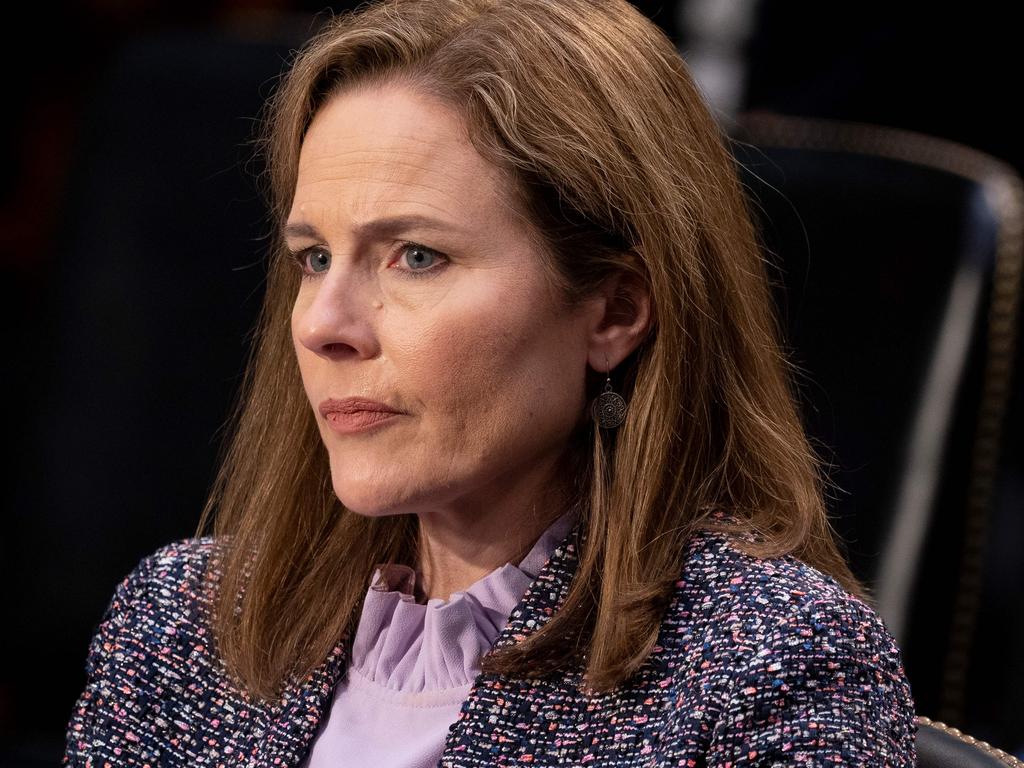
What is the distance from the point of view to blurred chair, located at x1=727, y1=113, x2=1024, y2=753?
2.11 meters

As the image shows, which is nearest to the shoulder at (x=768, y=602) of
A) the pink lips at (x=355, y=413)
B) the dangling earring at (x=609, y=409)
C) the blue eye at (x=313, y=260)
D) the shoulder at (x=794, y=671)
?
the shoulder at (x=794, y=671)

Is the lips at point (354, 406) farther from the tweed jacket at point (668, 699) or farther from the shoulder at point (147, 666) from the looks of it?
the shoulder at point (147, 666)

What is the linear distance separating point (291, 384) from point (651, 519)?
0.38 metres

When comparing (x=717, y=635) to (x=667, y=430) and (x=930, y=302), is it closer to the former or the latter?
(x=667, y=430)

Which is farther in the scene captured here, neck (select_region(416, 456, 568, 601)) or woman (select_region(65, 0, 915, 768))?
neck (select_region(416, 456, 568, 601))

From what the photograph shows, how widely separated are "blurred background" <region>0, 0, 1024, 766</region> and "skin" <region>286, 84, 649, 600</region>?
565 millimetres

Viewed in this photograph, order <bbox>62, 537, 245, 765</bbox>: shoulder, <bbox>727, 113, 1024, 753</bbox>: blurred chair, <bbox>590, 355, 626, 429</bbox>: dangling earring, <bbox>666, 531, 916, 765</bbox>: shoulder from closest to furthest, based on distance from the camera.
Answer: <bbox>666, 531, 916, 765</bbox>: shoulder < <bbox>590, 355, 626, 429</bbox>: dangling earring < <bbox>62, 537, 245, 765</bbox>: shoulder < <bbox>727, 113, 1024, 753</bbox>: blurred chair

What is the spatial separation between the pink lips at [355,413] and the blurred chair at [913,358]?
89 cm

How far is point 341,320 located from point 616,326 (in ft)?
0.75

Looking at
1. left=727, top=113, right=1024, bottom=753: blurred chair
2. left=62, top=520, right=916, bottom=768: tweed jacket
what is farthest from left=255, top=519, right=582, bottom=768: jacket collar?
left=727, top=113, right=1024, bottom=753: blurred chair

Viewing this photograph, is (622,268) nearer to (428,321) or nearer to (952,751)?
(428,321)

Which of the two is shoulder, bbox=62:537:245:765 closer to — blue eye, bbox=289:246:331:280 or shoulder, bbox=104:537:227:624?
shoulder, bbox=104:537:227:624

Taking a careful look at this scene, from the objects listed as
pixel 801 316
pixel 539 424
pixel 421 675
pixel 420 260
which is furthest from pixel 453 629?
pixel 801 316

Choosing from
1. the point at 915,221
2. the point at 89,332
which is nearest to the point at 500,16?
the point at 915,221
